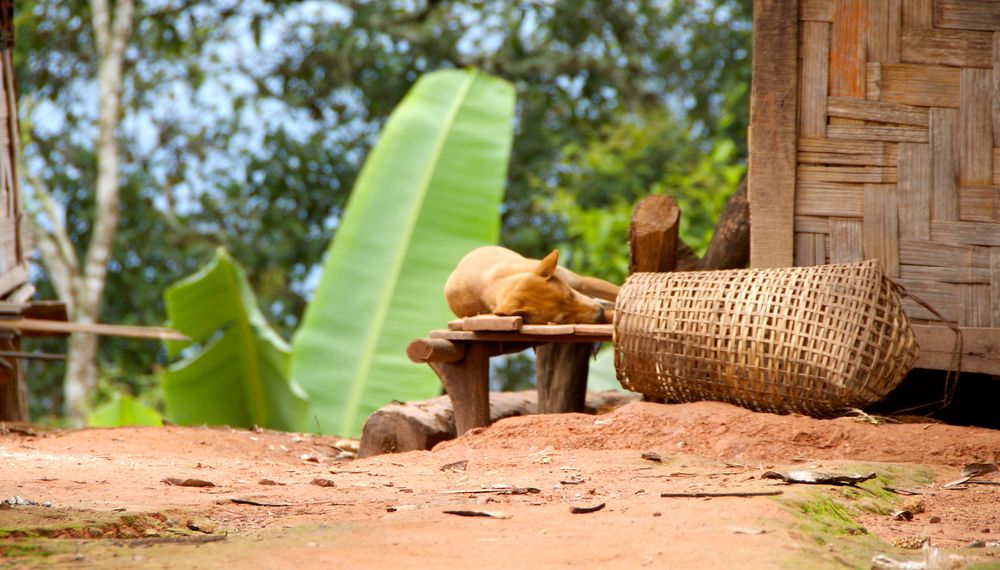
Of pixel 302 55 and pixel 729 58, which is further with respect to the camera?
pixel 302 55

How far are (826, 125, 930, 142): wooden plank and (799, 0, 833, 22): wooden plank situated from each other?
53 centimetres

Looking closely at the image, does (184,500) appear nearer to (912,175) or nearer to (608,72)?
→ (912,175)

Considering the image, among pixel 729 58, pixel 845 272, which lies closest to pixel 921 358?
pixel 845 272

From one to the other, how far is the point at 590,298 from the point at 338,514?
2.71 m

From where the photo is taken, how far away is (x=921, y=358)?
499 cm

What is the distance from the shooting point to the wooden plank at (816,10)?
17.2ft

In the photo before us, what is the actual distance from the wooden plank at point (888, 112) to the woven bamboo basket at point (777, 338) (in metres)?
0.92

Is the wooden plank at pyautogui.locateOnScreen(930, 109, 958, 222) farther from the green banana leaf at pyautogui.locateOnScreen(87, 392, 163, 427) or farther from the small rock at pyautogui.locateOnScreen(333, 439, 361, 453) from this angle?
the green banana leaf at pyautogui.locateOnScreen(87, 392, 163, 427)

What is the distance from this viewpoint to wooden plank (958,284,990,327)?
501 cm

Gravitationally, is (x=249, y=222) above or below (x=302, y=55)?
below

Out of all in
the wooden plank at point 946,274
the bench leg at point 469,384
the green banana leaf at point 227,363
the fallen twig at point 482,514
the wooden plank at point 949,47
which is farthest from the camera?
the green banana leaf at point 227,363

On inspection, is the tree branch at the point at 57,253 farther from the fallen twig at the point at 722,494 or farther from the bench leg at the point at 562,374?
the fallen twig at the point at 722,494

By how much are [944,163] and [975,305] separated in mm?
685

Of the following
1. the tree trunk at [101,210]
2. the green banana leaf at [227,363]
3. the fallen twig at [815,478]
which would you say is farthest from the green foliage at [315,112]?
the fallen twig at [815,478]
